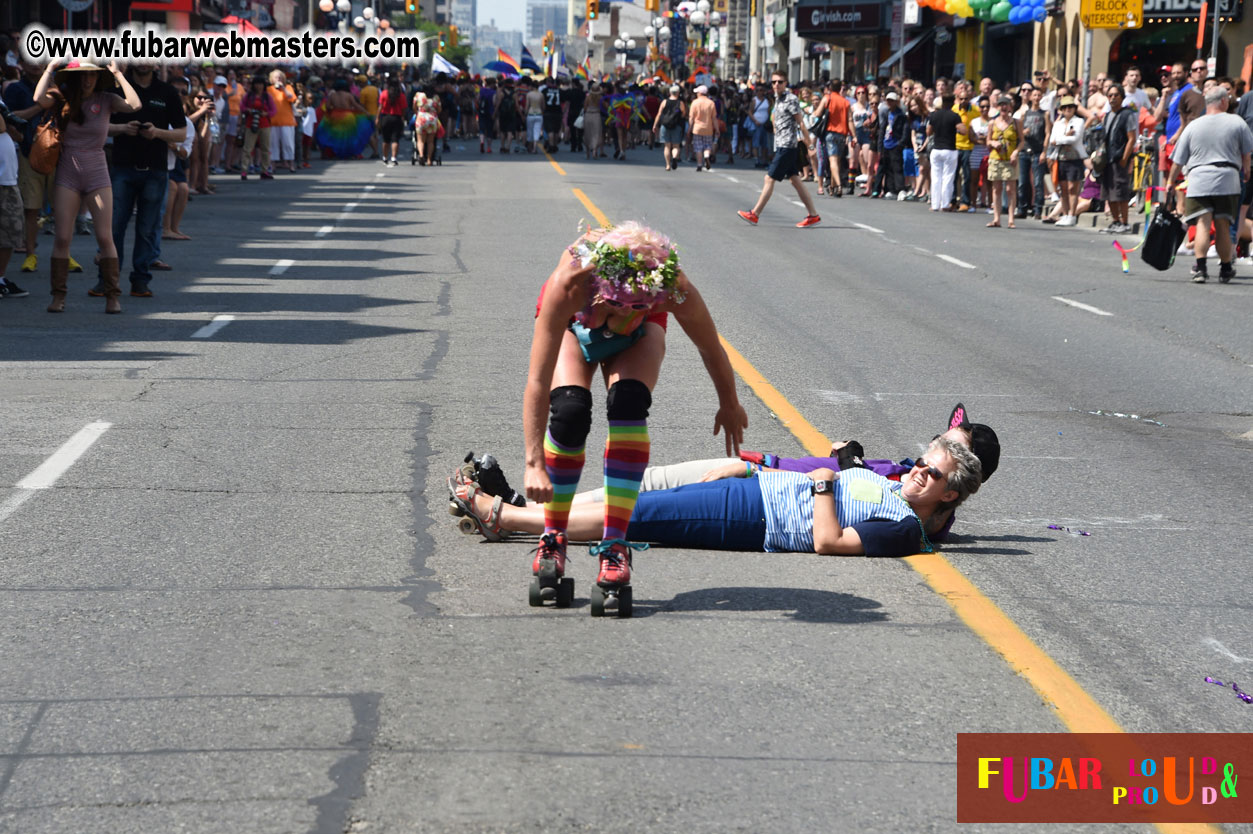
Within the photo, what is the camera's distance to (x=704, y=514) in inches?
243

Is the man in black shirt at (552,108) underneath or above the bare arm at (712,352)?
above

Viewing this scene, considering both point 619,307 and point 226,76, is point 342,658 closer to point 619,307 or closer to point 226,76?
point 619,307

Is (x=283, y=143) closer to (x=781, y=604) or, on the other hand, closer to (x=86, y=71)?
(x=86, y=71)

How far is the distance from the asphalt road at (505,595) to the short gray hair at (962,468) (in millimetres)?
315

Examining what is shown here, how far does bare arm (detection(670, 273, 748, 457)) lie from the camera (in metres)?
5.27

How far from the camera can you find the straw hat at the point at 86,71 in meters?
11.9

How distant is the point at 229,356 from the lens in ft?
35.6

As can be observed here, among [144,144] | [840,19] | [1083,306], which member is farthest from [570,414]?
[840,19]

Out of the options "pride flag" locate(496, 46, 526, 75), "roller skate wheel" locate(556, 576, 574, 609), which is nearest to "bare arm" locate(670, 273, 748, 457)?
"roller skate wheel" locate(556, 576, 574, 609)

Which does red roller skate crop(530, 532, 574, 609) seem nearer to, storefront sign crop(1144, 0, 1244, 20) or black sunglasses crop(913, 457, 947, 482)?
black sunglasses crop(913, 457, 947, 482)

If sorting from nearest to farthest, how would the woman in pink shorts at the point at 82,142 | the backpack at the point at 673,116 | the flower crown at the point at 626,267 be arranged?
the flower crown at the point at 626,267
the woman in pink shorts at the point at 82,142
the backpack at the point at 673,116

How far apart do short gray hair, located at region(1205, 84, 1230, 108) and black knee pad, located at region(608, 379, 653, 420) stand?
12.4 m

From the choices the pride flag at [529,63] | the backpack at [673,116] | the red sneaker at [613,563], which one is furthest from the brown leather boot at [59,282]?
the pride flag at [529,63]

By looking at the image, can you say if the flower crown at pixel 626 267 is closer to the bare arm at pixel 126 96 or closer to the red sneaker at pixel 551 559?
the red sneaker at pixel 551 559
